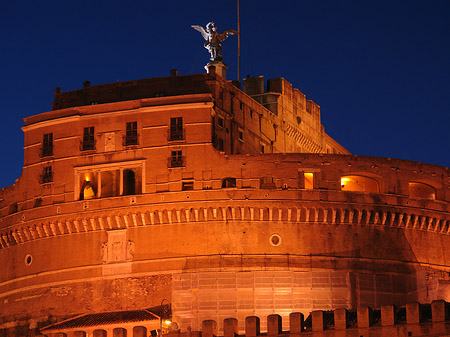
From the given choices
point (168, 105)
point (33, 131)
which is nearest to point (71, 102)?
point (33, 131)

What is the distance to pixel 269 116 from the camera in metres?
73.2

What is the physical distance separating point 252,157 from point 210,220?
3916mm

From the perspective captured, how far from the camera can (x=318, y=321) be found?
48281 mm

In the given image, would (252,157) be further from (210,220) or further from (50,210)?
(50,210)

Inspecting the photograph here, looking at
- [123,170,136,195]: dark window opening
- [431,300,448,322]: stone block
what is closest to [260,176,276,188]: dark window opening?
[123,170,136,195]: dark window opening

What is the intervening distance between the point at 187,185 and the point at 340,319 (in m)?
17.5

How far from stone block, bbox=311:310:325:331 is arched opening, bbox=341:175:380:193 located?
62.9 ft

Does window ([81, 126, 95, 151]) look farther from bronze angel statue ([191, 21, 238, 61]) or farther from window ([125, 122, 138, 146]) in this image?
bronze angel statue ([191, 21, 238, 61])

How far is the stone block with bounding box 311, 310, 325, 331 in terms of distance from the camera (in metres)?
48.2

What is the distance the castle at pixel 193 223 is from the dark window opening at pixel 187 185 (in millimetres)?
116

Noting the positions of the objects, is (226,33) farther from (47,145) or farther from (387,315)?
(387,315)

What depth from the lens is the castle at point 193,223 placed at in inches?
2434

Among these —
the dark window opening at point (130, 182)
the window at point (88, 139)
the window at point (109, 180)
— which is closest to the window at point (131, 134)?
the window at point (109, 180)

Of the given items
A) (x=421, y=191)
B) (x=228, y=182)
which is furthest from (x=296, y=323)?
(x=421, y=191)
